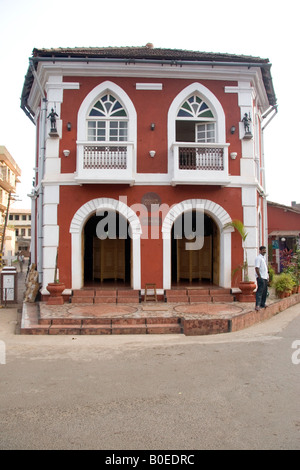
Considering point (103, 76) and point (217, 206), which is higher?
point (103, 76)

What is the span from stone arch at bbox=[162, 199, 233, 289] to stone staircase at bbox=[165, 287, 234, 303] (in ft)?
1.03

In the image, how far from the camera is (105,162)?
11.5 m

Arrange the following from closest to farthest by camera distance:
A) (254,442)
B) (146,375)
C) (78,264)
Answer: (254,442)
(146,375)
(78,264)

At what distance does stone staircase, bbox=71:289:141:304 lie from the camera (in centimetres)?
1116

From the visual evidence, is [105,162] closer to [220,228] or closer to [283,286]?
[220,228]

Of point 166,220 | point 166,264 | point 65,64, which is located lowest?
point 166,264

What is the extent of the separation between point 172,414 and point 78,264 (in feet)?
26.0

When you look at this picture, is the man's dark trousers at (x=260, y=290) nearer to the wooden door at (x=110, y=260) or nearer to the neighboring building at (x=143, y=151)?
the neighboring building at (x=143, y=151)

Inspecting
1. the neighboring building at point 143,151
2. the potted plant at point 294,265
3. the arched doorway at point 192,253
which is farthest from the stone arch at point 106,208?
the potted plant at point 294,265

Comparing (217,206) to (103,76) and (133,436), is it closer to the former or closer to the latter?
(103,76)

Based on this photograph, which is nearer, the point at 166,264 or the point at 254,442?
the point at 254,442

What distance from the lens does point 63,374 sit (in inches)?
221

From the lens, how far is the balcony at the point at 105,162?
37.2 feet

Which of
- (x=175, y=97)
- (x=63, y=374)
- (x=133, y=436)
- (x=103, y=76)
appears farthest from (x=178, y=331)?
(x=103, y=76)
